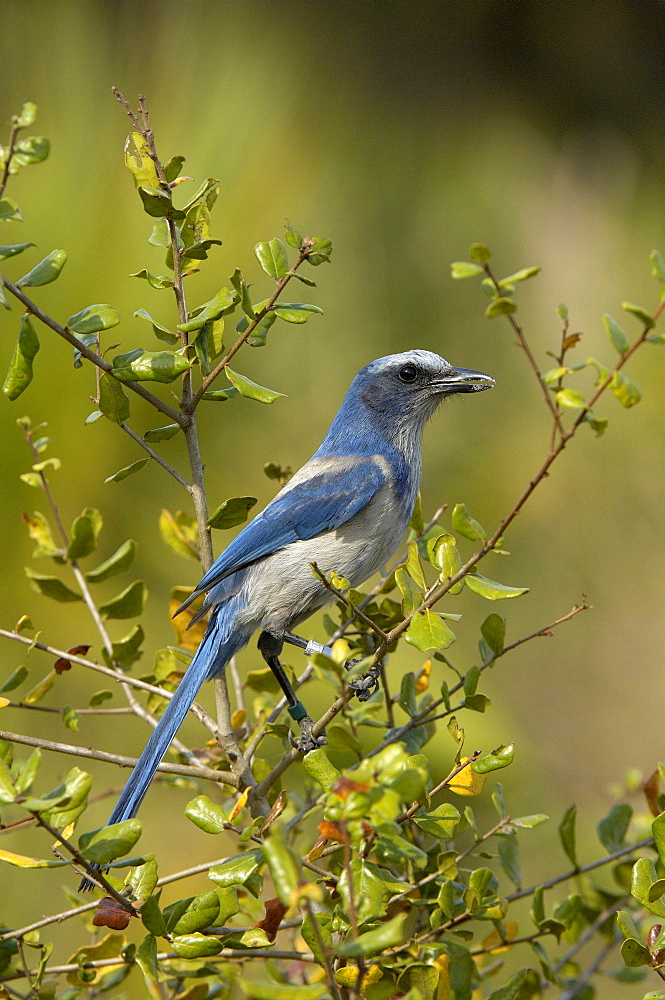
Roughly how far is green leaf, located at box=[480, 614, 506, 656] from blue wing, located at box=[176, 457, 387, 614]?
2.98 feet

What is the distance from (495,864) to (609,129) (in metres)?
5.71

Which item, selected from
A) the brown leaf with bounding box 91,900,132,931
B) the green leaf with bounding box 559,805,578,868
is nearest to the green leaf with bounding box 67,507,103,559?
the brown leaf with bounding box 91,900,132,931

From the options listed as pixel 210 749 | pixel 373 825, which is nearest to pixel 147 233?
pixel 210 749

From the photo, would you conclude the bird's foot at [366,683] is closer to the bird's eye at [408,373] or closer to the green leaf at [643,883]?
the green leaf at [643,883]

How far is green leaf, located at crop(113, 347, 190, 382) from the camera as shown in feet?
5.36

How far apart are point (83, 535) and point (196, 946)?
0.93 metres

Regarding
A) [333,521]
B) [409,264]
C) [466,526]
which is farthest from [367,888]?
[409,264]

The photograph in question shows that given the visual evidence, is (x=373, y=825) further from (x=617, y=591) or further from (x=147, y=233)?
(x=617, y=591)

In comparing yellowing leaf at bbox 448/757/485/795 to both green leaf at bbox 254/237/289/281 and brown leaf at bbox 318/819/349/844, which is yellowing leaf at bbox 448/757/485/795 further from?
green leaf at bbox 254/237/289/281

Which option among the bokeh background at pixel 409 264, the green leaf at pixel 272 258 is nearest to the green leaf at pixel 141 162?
the green leaf at pixel 272 258

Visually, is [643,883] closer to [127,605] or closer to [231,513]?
[231,513]

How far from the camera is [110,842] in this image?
133 centimetres

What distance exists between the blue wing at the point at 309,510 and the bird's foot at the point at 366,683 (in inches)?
17.8

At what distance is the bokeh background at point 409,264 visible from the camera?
3346 millimetres
